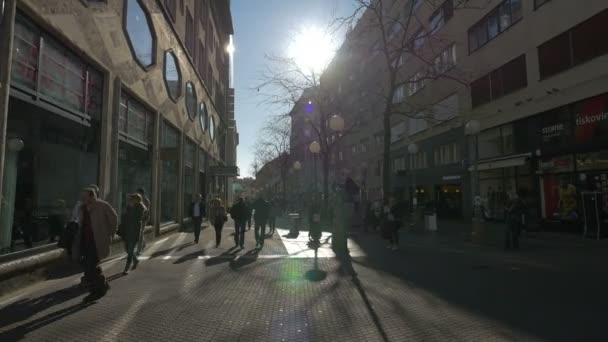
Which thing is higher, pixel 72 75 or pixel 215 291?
pixel 72 75

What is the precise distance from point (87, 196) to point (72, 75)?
432 centimetres

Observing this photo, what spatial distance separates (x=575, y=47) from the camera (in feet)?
50.7

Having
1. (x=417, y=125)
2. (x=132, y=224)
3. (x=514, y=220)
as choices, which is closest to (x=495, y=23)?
(x=417, y=125)

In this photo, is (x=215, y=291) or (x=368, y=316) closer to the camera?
(x=368, y=316)

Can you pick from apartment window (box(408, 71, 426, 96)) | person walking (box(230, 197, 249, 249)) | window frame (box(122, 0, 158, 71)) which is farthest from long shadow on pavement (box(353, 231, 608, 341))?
apartment window (box(408, 71, 426, 96))

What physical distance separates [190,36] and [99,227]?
18732mm

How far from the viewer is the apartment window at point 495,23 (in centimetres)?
1944

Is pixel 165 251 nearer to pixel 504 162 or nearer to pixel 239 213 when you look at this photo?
pixel 239 213

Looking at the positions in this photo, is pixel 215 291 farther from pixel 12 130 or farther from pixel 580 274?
pixel 580 274

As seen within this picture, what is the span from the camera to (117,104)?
1114 cm

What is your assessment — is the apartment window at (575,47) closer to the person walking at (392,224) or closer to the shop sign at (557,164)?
the shop sign at (557,164)

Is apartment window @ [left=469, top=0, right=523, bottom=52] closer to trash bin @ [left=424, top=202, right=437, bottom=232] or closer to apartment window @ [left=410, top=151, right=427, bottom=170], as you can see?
apartment window @ [left=410, top=151, right=427, bottom=170]

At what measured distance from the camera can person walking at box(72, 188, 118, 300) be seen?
20.1 ft

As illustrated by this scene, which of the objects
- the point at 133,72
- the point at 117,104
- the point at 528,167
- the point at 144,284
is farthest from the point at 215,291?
the point at 528,167
